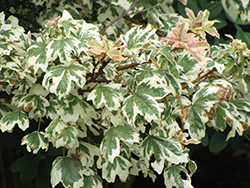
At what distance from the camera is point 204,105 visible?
1207 millimetres

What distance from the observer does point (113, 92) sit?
1.08m

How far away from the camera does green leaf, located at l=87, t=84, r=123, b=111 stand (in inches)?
41.1

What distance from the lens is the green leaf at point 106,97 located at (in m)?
1.04

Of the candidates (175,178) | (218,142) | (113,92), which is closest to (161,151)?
(175,178)

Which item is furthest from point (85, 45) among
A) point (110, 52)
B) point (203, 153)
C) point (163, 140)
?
point (203, 153)

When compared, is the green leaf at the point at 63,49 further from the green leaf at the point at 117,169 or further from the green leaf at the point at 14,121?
the green leaf at the point at 117,169

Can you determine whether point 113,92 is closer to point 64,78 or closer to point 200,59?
point 64,78

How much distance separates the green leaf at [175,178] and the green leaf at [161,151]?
0.38ft

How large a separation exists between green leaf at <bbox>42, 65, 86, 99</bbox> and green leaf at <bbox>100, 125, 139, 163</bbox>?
0.23 meters

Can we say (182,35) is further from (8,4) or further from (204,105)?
(8,4)

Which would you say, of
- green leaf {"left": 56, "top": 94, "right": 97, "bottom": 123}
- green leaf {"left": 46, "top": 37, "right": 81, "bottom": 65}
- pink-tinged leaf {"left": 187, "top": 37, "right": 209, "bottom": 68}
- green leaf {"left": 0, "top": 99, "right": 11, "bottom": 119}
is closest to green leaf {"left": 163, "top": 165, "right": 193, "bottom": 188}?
green leaf {"left": 56, "top": 94, "right": 97, "bottom": 123}

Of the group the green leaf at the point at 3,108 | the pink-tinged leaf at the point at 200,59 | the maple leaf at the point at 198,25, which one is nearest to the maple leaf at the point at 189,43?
the pink-tinged leaf at the point at 200,59

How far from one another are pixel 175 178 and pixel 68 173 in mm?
452

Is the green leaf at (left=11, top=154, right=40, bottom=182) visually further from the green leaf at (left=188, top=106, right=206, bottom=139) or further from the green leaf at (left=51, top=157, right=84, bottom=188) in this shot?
the green leaf at (left=188, top=106, right=206, bottom=139)
